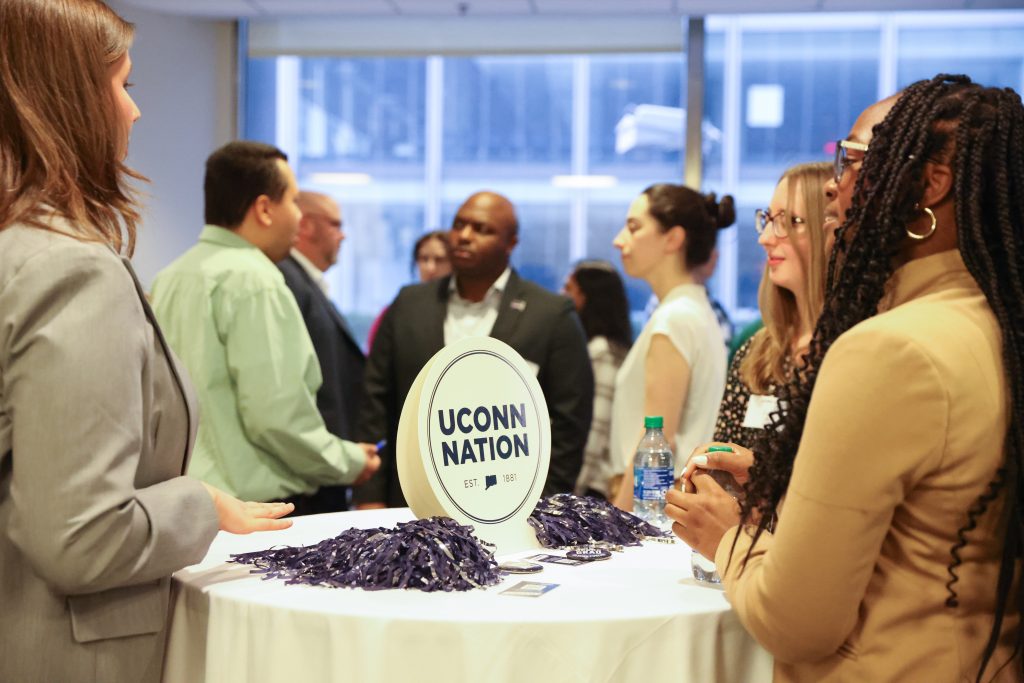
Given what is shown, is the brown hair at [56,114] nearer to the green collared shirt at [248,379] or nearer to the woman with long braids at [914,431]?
the woman with long braids at [914,431]

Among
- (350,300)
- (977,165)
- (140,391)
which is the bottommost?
(350,300)

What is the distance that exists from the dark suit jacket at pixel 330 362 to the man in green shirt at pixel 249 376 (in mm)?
424

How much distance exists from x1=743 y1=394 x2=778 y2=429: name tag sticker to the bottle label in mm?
242

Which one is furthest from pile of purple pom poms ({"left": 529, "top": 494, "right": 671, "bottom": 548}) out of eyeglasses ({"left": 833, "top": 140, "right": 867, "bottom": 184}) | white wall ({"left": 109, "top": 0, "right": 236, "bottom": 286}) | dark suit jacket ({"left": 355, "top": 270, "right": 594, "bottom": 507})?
white wall ({"left": 109, "top": 0, "right": 236, "bottom": 286})

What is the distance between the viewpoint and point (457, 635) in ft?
4.82

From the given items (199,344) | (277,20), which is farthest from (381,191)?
(199,344)

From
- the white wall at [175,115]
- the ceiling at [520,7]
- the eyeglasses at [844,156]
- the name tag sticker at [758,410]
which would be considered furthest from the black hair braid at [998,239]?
the white wall at [175,115]

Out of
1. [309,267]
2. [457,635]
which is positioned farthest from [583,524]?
[309,267]

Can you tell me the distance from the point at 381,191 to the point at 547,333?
4.14m

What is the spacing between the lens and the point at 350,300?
7.69 meters

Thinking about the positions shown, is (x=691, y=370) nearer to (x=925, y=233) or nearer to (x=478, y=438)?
(x=478, y=438)

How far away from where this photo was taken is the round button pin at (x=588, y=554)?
6.12 feet

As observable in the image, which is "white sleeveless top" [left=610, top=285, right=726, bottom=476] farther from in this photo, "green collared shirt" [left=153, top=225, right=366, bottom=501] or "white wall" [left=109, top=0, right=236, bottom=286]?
"white wall" [left=109, top=0, right=236, bottom=286]

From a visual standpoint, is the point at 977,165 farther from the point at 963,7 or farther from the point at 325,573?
the point at 963,7
